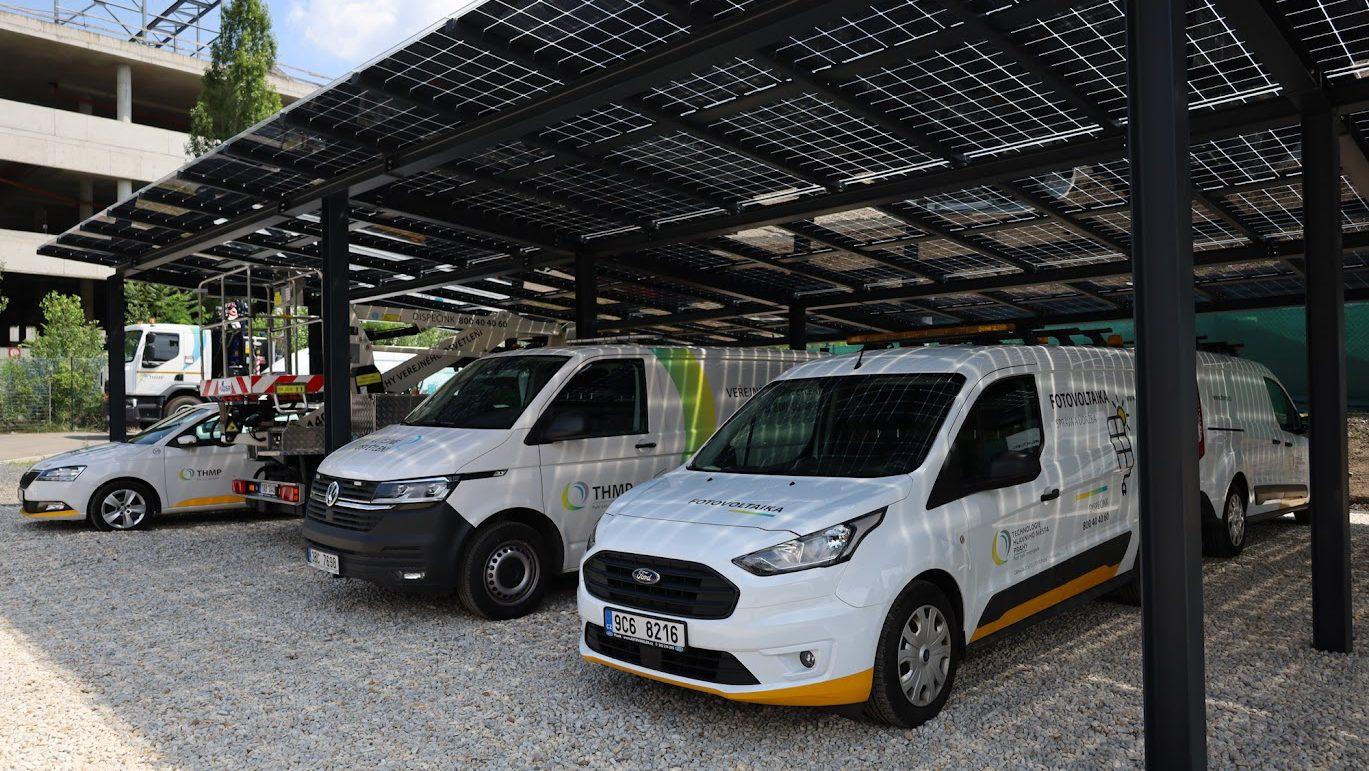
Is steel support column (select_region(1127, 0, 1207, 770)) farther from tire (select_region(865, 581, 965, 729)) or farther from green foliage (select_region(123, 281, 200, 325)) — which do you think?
green foliage (select_region(123, 281, 200, 325))

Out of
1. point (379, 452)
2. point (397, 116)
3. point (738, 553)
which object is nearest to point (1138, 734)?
point (738, 553)

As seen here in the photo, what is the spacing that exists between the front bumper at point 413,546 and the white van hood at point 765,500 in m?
1.57

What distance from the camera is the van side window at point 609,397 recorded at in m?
6.77

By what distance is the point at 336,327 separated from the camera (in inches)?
339

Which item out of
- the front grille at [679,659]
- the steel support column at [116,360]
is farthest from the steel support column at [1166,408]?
the steel support column at [116,360]

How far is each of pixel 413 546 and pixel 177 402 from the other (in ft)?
59.6

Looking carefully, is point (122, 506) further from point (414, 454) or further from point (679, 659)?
point (679, 659)

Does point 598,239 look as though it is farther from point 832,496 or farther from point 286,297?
point 832,496

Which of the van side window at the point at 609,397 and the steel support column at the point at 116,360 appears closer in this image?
the van side window at the point at 609,397

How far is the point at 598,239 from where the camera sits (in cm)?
1102

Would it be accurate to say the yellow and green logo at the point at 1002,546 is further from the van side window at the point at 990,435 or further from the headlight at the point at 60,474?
the headlight at the point at 60,474

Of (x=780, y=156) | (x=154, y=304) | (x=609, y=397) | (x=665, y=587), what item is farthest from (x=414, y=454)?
(x=154, y=304)

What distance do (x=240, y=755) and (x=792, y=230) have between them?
7.64 m

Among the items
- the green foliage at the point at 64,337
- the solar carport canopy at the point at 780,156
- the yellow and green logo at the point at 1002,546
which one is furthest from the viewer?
the green foliage at the point at 64,337
